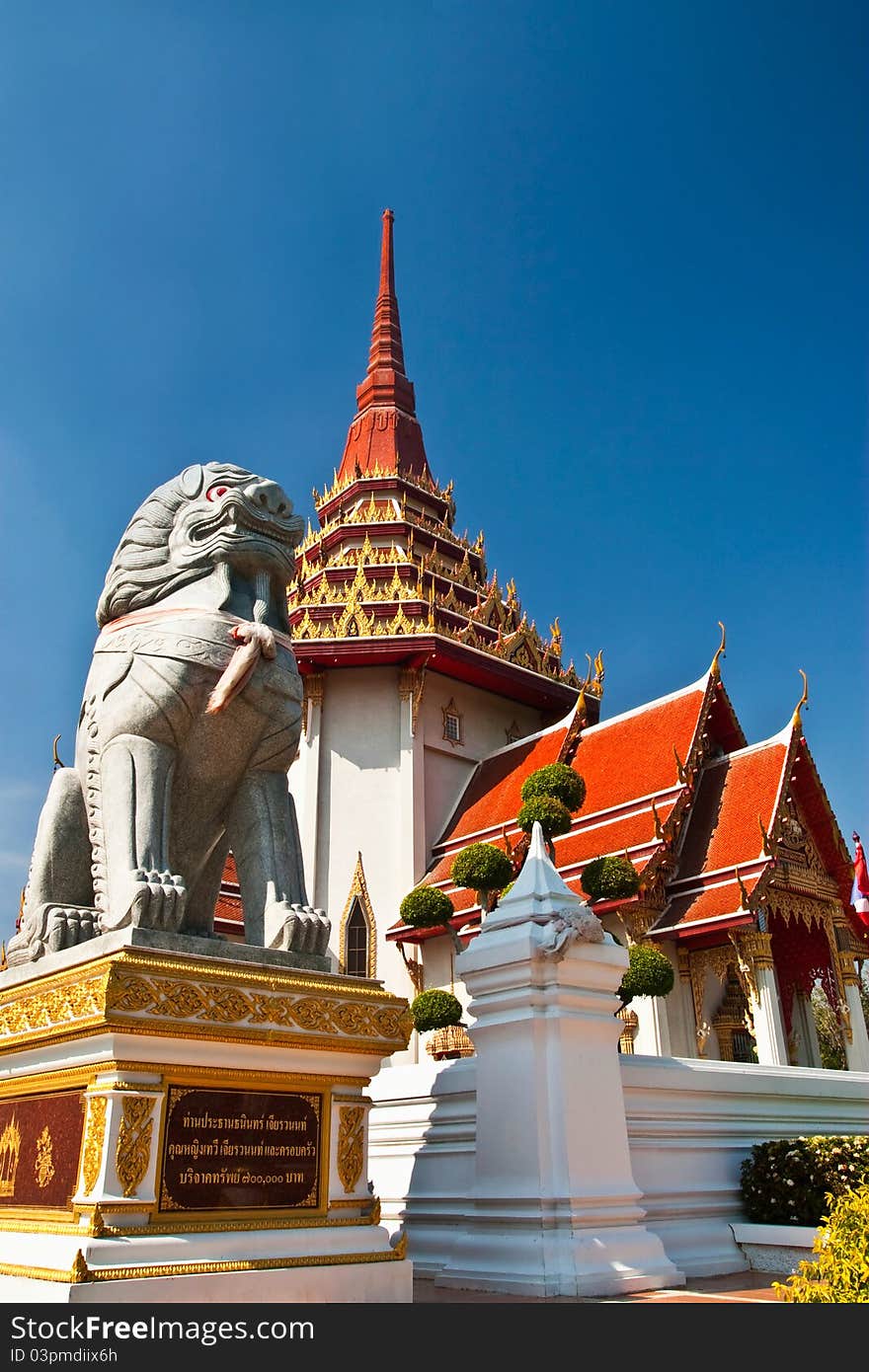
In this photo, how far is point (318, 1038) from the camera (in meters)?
3.59

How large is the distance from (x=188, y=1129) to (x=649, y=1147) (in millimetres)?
2952

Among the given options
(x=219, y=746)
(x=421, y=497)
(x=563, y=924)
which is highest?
(x=421, y=497)

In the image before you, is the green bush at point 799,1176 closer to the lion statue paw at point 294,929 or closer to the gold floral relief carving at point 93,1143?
the lion statue paw at point 294,929

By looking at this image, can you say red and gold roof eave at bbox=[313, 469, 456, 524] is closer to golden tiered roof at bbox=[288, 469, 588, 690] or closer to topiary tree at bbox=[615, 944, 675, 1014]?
golden tiered roof at bbox=[288, 469, 588, 690]

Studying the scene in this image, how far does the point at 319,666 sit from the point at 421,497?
20.5 feet

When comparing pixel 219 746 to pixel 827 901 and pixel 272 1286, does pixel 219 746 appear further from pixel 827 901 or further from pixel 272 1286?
pixel 827 901

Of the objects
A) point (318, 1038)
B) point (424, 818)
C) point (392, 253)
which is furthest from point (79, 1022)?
point (392, 253)

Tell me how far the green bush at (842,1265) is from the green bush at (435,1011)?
810cm

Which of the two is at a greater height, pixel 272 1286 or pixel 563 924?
pixel 563 924

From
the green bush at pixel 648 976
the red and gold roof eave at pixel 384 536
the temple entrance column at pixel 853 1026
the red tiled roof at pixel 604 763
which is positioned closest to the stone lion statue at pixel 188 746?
the green bush at pixel 648 976

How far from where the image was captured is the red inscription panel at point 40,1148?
127 inches

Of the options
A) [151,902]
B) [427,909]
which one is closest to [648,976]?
[427,909]

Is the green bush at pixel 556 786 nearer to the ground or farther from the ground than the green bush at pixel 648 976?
farther from the ground

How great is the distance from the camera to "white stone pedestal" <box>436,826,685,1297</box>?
4391 millimetres
